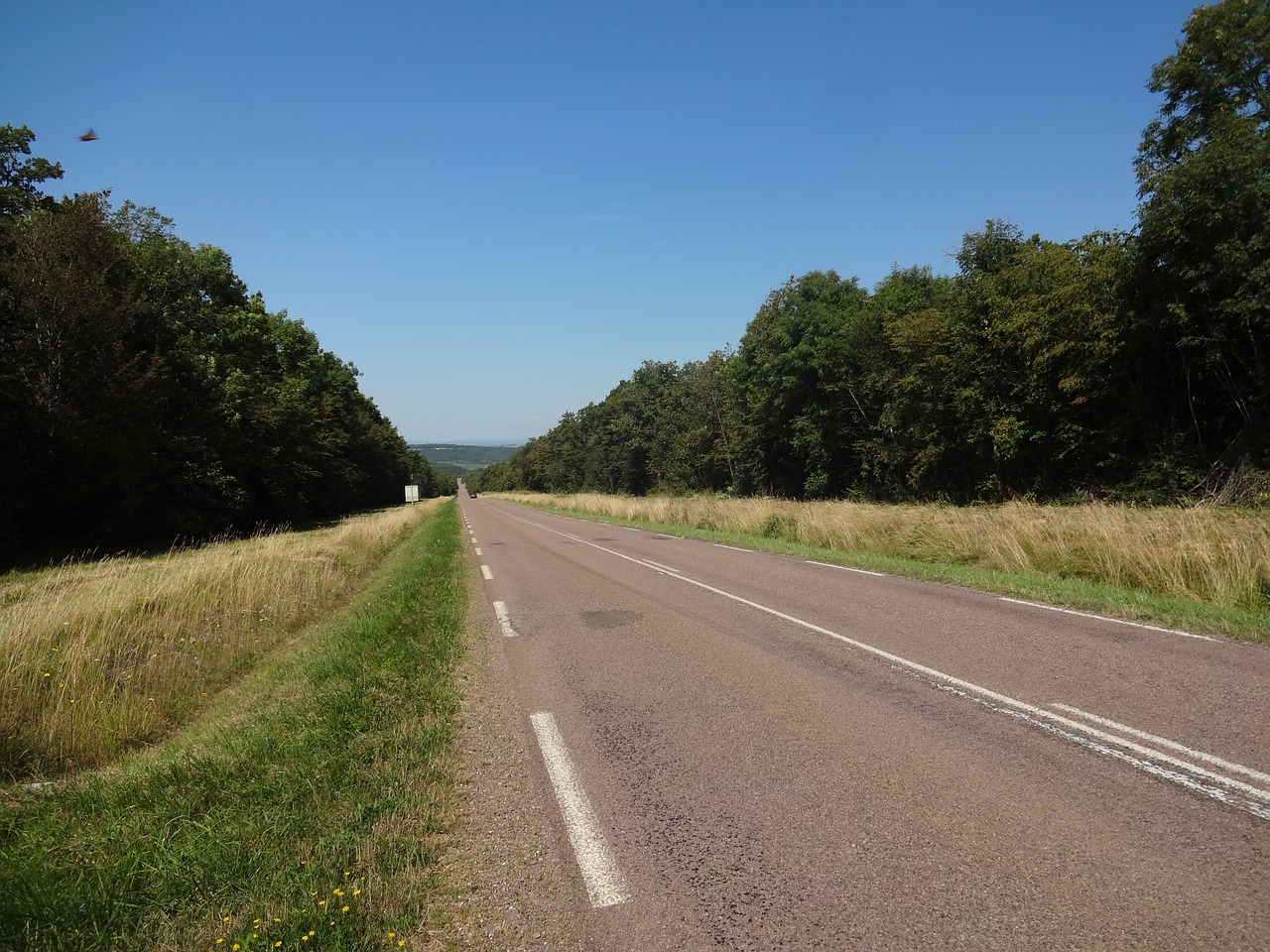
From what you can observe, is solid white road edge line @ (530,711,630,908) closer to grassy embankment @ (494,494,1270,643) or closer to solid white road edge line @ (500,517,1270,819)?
solid white road edge line @ (500,517,1270,819)

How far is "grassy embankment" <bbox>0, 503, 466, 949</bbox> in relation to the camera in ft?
8.18

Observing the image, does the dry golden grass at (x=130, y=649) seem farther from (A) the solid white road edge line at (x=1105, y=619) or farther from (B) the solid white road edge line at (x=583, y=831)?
(A) the solid white road edge line at (x=1105, y=619)

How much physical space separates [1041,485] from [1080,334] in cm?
690

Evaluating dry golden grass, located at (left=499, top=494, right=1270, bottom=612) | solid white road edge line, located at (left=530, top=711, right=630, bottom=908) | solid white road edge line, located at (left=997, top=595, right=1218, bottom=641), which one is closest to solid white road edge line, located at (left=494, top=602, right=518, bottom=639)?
solid white road edge line, located at (left=530, top=711, right=630, bottom=908)

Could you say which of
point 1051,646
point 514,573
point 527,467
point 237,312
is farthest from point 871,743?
point 527,467

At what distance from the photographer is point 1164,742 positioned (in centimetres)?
374

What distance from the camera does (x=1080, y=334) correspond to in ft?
77.3

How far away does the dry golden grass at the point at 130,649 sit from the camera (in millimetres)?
5418

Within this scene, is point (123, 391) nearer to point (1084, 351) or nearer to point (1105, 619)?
point (1105, 619)

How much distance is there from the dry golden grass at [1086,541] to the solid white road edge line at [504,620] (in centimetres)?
892

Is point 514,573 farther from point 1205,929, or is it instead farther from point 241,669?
point 1205,929

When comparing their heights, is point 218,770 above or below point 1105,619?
above

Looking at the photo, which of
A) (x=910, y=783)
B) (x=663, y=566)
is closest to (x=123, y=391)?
(x=663, y=566)

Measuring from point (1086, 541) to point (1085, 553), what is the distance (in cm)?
20
